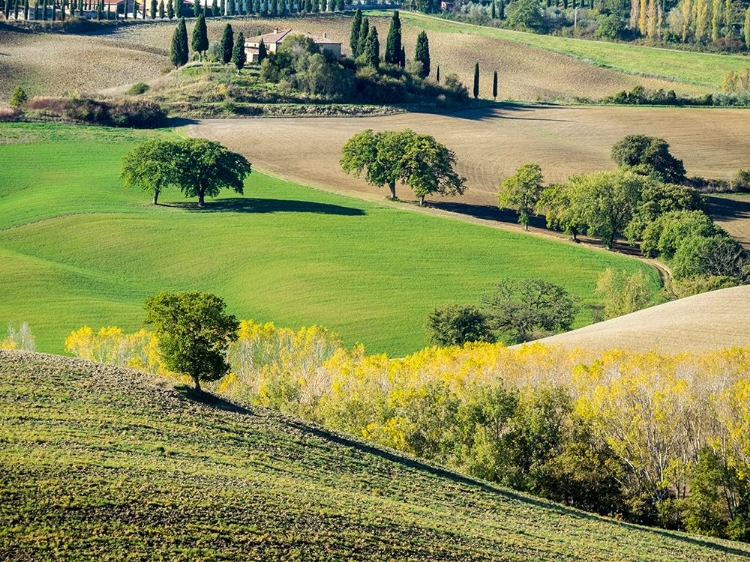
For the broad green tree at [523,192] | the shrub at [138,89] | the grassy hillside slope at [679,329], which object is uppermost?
the shrub at [138,89]

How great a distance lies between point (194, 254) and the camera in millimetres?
Result: 109125

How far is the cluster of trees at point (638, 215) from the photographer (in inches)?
4173

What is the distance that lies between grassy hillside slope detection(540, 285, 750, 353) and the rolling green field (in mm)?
13359

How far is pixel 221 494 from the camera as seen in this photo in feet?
142

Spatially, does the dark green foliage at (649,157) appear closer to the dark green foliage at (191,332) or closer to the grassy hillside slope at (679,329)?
the grassy hillside slope at (679,329)

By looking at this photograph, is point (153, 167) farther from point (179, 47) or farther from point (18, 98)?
point (179, 47)

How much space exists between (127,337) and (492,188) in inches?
2586

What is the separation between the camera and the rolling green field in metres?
93.9

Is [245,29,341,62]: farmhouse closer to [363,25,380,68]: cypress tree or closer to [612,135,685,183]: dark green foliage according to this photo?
[363,25,380,68]: cypress tree

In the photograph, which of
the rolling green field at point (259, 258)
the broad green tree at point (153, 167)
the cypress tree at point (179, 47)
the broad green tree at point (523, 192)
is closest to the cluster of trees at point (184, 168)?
the broad green tree at point (153, 167)

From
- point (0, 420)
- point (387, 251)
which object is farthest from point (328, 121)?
point (0, 420)

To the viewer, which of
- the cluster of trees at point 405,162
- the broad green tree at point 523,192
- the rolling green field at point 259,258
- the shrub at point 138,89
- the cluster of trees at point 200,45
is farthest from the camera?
the cluster of trees at point 200,45

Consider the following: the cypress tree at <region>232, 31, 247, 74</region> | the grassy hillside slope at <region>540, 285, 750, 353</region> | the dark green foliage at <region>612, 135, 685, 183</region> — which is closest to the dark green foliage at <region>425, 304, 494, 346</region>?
the grassy hillside slope at <region>540, 285, 750, 353</region>

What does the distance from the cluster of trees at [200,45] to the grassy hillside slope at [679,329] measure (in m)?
102
